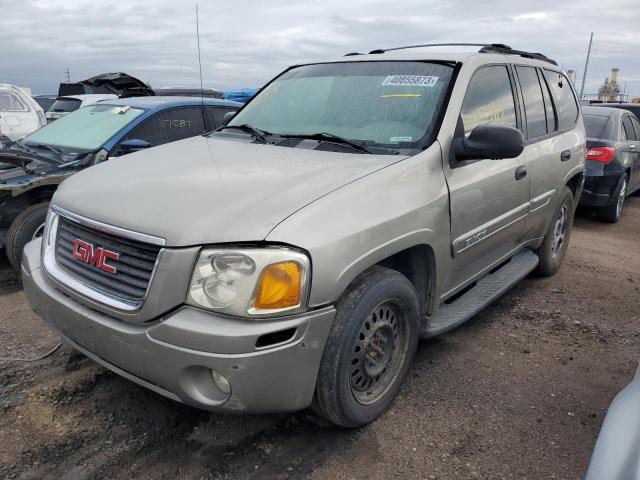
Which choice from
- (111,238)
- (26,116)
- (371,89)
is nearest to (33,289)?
(111,238)

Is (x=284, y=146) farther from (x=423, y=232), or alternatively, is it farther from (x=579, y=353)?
(x=579, y=353)

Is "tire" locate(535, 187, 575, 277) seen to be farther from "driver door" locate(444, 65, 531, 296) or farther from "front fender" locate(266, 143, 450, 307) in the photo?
"front fender" locate(266, 143, 450, 307)

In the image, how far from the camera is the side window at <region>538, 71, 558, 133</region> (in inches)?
166

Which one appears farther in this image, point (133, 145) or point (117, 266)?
point (133, 145)

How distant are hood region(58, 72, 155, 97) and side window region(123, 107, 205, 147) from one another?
23.9 ft

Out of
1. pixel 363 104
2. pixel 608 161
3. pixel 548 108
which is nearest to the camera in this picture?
pixel 363 104

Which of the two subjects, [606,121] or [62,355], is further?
[606,121]

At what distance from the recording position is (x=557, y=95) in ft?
14.7

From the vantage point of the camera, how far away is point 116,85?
12.7m

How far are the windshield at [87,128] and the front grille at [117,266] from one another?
9.38 feet

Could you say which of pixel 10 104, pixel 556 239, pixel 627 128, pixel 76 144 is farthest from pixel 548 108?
pixel 10 104

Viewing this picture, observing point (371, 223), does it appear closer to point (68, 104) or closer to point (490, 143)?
point (490, 143)

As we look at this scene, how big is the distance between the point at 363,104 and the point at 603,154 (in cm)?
546

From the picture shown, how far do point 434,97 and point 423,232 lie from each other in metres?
0.90
